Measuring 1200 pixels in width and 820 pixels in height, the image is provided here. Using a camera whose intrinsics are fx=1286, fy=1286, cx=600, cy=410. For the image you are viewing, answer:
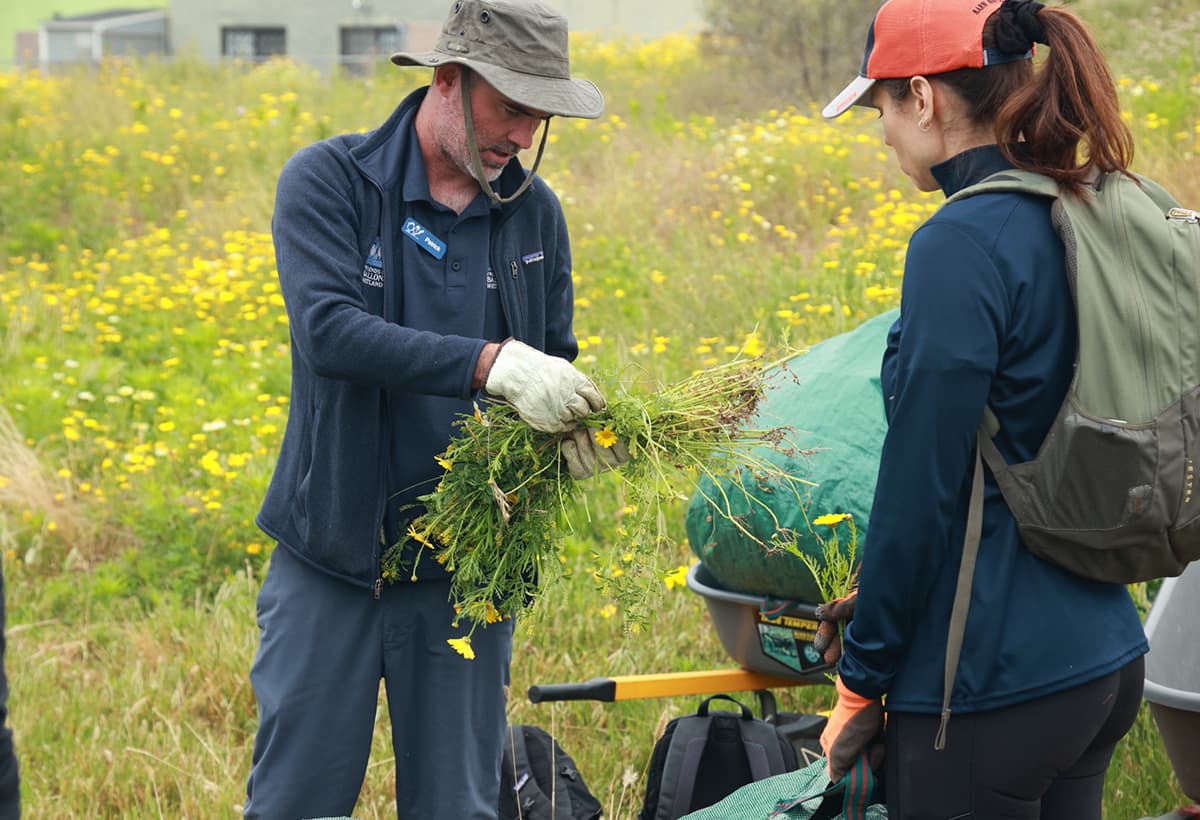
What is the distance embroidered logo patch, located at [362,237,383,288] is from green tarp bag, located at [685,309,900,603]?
0.97m

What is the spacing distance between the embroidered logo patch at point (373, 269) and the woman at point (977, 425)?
1.05 m

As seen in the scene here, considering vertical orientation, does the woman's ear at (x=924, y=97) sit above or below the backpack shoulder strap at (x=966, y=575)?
above

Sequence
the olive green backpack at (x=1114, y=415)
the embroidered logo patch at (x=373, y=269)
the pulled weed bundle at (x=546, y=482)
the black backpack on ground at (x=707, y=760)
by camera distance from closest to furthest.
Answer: the olive green backpack at (x=1114, y=415), the pulled weed bundle at (x=546, y=482), the embroidered logo patch at (x=373, y=269), the black backpack on ground at (x=707, y=760)

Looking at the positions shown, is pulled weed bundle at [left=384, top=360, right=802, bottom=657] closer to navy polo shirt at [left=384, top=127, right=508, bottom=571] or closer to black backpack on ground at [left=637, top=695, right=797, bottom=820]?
navy polo shirt at [left=384, top=127, right=508, bottom=571]

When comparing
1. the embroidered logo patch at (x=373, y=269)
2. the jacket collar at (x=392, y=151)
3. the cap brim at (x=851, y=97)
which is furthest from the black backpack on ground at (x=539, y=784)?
the cap brim at (x=851, y=97)

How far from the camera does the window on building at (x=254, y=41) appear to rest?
32.0m

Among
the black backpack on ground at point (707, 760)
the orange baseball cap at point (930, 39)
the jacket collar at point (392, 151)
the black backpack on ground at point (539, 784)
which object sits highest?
the orange baseball cap at point (930, 39)

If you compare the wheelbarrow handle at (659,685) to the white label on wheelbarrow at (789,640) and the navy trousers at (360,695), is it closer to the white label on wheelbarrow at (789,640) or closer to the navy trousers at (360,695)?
the white label on wheelbarrow at (789,640)

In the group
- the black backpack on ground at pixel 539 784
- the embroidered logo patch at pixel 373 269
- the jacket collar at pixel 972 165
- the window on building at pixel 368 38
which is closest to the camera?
the jacket collar at pixel 972 165

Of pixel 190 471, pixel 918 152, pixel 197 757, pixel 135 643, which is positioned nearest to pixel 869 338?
pixel 918 152

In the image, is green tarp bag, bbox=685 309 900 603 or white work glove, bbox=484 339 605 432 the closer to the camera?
white work glove, bbox=484 339 605 432

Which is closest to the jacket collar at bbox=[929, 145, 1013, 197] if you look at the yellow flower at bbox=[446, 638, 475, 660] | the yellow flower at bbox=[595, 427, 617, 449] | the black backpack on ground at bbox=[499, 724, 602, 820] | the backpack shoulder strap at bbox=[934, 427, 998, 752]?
the backpack shoulder strap at bbox=[934, 427, 998, 752]

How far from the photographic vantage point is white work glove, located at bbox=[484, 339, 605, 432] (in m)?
2.36

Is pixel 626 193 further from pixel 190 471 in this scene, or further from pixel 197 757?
pixel 197 757
